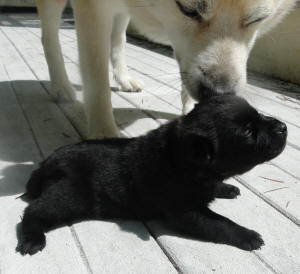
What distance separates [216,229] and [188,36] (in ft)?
2.68

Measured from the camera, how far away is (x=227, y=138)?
1313 mm

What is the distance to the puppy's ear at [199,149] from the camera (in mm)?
1289

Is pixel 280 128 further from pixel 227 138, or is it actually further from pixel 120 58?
pixel 120 58

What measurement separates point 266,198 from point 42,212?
86cm

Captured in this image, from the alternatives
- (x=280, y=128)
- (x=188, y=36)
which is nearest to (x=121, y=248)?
(x=280, y=128)

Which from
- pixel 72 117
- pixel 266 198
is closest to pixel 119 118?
pixel 72 117

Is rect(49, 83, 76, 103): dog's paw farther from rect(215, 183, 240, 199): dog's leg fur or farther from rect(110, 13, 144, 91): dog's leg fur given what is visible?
rect(215, 183, 240, 199): dog's leg fur

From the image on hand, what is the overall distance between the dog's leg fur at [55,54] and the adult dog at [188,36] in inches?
28.6

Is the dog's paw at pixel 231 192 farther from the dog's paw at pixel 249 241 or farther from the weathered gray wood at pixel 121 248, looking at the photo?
the weathered gray wood at pixel 121 248

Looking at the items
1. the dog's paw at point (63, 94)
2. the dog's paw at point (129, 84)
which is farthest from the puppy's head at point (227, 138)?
the dog's paw at point (129, 84)

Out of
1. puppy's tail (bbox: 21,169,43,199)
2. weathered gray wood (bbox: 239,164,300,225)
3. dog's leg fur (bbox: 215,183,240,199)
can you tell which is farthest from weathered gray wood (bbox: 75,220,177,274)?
weathered gray wood (bbox: 239,164,300,225)

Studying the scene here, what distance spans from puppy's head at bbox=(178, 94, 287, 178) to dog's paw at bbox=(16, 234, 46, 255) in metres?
0.53

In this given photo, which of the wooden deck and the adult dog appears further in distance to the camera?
the adult dog

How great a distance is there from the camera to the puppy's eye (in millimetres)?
1611
